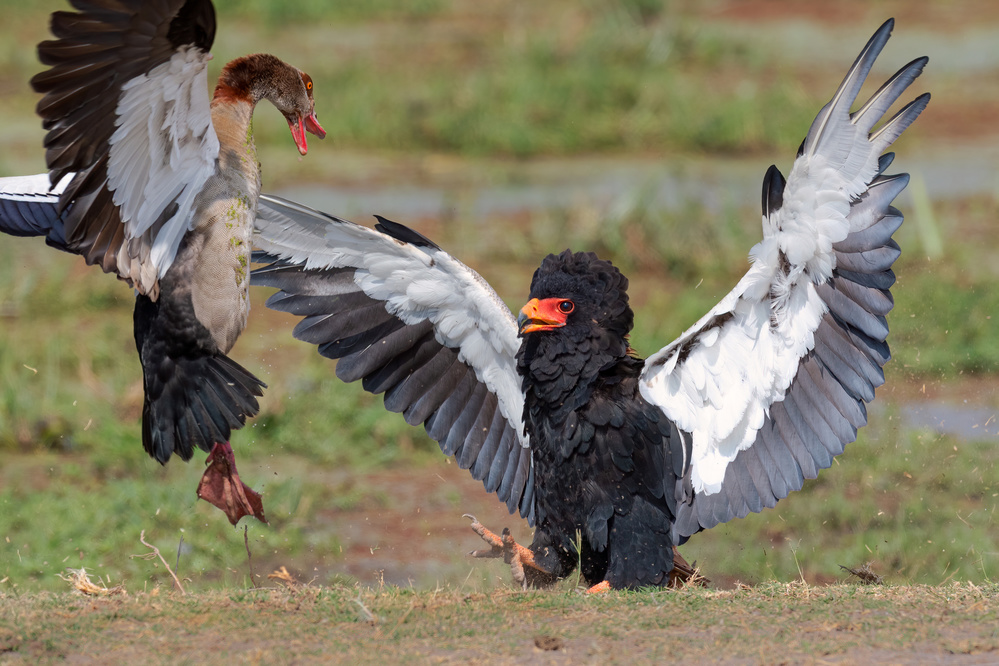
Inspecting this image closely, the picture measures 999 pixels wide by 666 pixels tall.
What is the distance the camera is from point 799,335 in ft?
15.4

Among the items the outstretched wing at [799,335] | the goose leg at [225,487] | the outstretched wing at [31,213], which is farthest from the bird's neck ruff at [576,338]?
the outstretched wing at [31,213]

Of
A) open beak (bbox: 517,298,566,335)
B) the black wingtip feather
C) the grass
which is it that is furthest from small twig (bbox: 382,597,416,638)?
the black wingtip feather

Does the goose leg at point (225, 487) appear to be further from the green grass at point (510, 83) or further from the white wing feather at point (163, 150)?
the green grass at point (510, 83)

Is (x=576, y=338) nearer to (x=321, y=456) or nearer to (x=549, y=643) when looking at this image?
(x=549, y=643)

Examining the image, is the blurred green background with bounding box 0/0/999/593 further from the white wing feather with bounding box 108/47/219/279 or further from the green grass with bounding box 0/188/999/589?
the white wing feather with bounding box 108/47/219/279

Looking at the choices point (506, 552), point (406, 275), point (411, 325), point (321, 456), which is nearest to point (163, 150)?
point (406, 275)

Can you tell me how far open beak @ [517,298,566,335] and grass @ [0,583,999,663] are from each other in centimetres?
105

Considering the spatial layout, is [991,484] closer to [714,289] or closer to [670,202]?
[714,289]

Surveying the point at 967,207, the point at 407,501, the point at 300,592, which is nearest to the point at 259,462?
the point at 407,501

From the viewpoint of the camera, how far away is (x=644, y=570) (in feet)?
15.9

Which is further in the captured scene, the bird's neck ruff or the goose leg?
the goose leg

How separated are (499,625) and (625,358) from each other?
1.42 m

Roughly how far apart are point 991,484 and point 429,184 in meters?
6.55

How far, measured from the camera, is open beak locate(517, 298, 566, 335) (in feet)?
16.1
